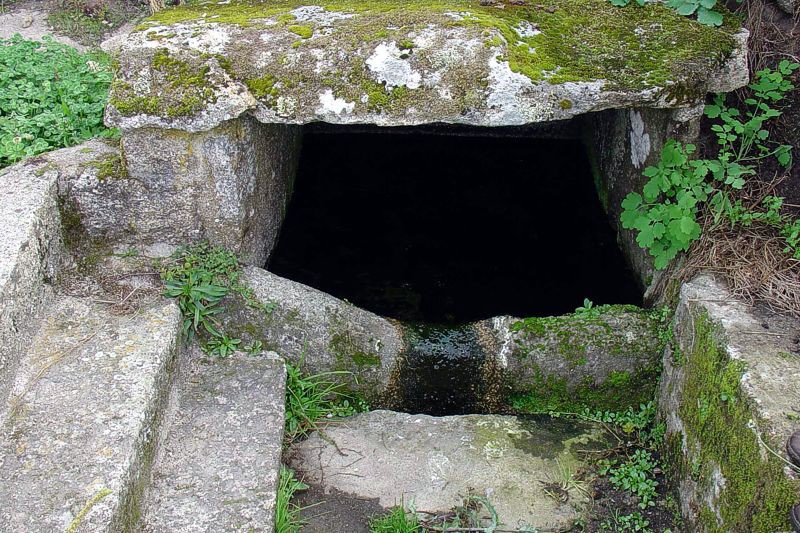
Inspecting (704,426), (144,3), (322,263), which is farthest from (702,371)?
(144,3)

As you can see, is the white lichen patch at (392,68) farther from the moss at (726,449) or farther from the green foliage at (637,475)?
the green foliage at (637,475)

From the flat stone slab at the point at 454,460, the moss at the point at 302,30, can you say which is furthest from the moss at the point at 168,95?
the flat stone slab at the point at 454,460

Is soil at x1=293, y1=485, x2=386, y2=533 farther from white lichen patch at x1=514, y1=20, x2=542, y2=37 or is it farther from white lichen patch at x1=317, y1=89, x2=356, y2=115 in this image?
white lichen patch at x1=514, y1=20, x2=542, y2=37

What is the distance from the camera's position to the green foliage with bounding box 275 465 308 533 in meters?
2.79

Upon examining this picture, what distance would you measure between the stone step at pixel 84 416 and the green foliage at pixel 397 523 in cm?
94

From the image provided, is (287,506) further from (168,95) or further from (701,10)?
(701,10)

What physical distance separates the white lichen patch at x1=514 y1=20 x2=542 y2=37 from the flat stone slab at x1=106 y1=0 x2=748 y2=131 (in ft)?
0.10

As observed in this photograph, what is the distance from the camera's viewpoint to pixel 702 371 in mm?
2945

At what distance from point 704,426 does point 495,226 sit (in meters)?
2.15

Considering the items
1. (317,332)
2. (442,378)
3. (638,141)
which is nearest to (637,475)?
(442,378)

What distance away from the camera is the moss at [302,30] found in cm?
314

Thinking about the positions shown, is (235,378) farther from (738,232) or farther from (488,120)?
(738,232)

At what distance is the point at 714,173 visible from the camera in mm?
3326

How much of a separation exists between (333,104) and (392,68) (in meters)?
0.30
